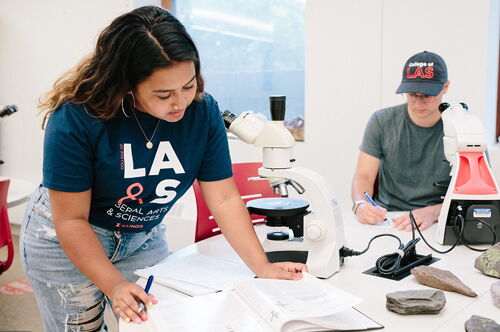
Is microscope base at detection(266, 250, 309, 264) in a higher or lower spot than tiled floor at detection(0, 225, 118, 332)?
higher

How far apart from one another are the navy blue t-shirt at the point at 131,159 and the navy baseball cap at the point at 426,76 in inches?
41.1

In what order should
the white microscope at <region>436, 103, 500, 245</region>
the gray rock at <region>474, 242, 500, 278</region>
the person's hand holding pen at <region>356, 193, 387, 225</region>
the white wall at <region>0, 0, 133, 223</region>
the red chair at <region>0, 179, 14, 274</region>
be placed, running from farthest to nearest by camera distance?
the white wall at <region>0, 0, 133, 223</region>
the red chair at <region>0, 179, 14, 274</region>
the person's hand holding pen at <region>356, 193, 387, 225</region>
the white microscope at <region>436, 103, 500, 245</region>
the gray rock at <region>474, 242, 500, 278</region>

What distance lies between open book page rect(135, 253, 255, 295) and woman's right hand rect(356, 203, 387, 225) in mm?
620

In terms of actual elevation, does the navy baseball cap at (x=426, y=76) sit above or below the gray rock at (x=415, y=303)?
above

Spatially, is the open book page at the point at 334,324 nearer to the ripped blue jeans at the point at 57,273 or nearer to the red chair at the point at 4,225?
the ripped blue jeans at the point at 57,273

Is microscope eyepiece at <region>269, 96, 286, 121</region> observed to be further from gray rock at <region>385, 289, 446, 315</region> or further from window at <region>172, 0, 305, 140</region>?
window at <region>172, 0, 305, 140</region>

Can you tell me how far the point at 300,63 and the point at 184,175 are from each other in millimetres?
2165

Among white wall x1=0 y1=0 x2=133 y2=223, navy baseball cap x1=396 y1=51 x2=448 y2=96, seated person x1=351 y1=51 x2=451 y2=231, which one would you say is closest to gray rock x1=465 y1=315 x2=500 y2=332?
seated person x1=351 y1=51 x2=451 y2=231

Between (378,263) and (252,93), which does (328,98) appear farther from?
(378,263)

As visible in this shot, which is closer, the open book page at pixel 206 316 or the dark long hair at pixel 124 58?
the open book page at pixel 206 316

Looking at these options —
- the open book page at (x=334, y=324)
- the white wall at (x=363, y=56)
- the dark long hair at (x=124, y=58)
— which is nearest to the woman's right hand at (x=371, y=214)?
the open book page at (x=334, y=324)

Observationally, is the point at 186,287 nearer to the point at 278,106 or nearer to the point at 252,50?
the point at 278,106

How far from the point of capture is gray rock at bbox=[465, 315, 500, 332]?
0.95 metres

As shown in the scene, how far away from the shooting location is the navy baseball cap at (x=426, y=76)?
206 cm
